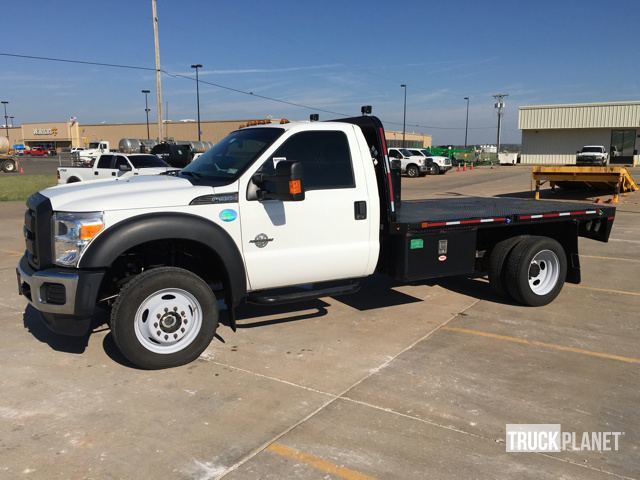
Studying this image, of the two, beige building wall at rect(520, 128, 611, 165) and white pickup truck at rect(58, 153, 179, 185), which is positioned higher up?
beige building wall at rect(520, 128, 611, 165)

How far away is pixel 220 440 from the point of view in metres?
3.43

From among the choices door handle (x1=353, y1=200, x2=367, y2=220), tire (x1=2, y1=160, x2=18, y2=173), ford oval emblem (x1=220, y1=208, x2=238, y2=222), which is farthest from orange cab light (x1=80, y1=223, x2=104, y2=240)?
tire (x1=2, y1=160, x2=18, y2=173)

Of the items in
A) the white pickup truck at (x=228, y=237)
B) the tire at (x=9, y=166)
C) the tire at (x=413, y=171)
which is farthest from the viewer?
the tire at (x=9, y=166)

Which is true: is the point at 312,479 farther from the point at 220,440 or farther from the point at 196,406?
the point at 196,406

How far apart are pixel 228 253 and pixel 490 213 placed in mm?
3307

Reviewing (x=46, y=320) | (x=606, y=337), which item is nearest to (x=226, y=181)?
(x=46, y=320)

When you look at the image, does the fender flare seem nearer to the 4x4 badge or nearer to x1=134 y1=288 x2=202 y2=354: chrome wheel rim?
the 4x4 badge

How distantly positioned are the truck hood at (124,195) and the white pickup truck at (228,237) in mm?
12

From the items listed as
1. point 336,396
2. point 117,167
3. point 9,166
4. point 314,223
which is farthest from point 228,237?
point 9,166

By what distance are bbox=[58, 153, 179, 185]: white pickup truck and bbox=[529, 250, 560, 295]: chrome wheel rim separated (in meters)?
13.1

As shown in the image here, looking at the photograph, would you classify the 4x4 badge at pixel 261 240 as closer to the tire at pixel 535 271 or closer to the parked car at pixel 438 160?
the tire at pixel 535 271

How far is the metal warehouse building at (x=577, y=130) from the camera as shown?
50.3 meters

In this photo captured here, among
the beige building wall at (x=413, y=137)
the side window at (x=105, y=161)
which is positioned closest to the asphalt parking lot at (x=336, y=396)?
the side window at (x=105, y=161)

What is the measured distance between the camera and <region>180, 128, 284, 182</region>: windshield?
4859mm
